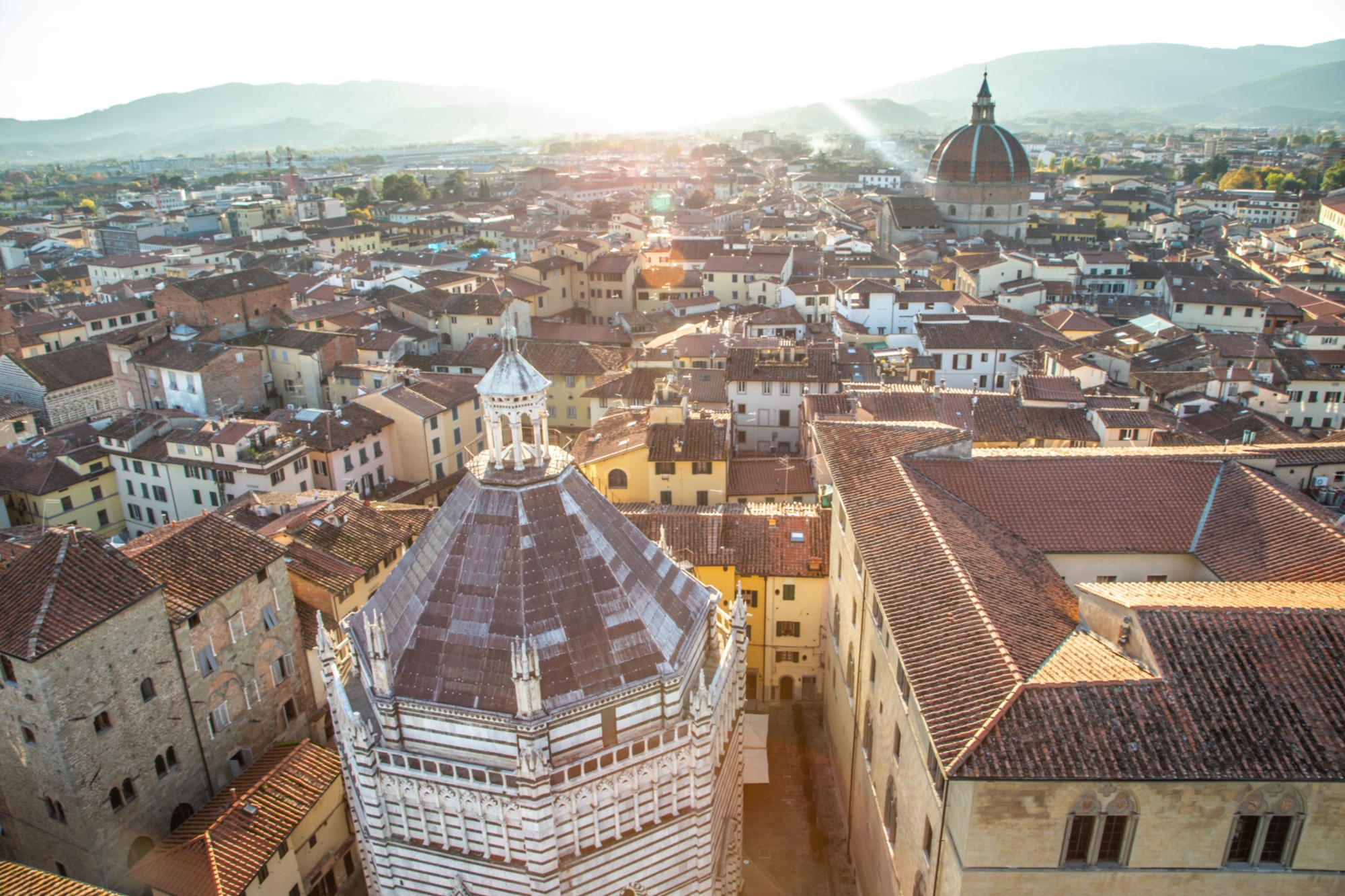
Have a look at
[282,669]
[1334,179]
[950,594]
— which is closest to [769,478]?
[950,594]

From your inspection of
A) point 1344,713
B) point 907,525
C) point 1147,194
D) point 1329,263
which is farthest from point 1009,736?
point 1147,194

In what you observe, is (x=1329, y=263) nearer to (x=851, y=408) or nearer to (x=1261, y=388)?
(x=1261, y=388)

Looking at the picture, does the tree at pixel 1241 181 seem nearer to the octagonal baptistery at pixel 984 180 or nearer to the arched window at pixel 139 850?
the octagonal baptistery at pixel 984 180

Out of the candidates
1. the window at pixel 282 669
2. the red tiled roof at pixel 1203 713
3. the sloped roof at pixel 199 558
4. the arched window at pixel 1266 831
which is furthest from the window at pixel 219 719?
the arched window at pixel 1266 831

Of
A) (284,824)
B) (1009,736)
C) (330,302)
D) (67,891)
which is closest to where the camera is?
(1009,736)

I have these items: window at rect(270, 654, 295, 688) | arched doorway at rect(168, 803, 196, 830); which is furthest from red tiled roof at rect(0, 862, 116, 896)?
window at rect(270, 654, 295, 688)

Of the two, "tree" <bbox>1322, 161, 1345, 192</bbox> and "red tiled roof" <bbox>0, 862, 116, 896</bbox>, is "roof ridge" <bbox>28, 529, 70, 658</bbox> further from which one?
"tree" <bbox>1322, 161, 1345, 192</bbox>
